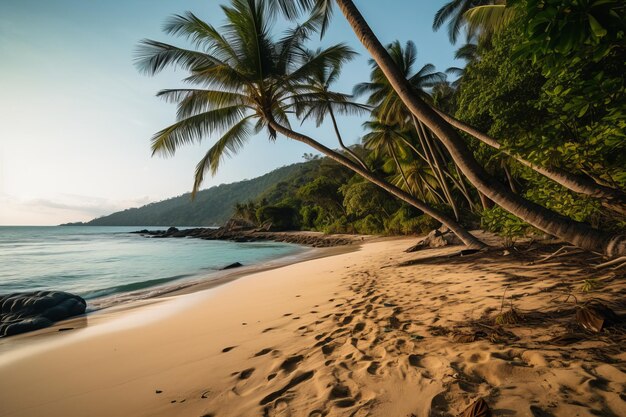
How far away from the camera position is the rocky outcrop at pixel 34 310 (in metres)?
4.96

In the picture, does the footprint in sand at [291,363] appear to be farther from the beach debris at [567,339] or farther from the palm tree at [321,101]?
the palm tree at [321,101]

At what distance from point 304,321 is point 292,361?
3.51ft

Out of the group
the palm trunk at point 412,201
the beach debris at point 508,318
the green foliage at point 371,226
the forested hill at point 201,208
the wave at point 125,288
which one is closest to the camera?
the beach debris at point 508,318

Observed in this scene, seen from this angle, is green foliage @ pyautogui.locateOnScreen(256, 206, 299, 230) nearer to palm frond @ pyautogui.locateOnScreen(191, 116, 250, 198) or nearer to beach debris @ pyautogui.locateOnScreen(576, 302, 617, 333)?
palm frond @ pyautogui.locateOnScreen(191, 116, 250, 198)

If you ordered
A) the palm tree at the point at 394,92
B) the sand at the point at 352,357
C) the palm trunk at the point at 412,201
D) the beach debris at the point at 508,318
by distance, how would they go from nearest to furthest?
the sand at the point at 352,357, the beach debris at the point at 508,318, the palm trunk at the point at 412,201, the palm tree at the point at 394,92

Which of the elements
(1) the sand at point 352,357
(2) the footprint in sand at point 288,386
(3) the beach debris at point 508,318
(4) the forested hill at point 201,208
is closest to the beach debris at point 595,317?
(1) the sand at point 352,357

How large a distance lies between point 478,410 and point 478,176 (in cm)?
293

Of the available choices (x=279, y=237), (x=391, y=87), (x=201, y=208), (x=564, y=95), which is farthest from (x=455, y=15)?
(x=201, y=208)

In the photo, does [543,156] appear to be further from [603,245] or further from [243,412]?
[243,412]

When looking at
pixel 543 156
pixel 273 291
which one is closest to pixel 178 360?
pixel 273 291

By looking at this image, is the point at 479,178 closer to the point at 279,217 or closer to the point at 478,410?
the point at 478,410

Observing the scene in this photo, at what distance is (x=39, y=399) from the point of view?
2.51 meters

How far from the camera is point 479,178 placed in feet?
12.0

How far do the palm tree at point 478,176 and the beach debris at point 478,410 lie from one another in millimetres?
2536
